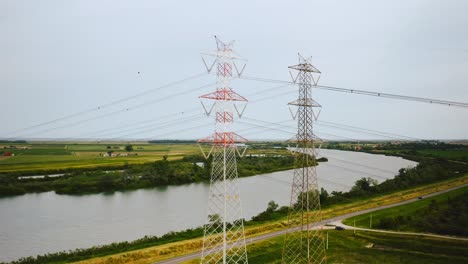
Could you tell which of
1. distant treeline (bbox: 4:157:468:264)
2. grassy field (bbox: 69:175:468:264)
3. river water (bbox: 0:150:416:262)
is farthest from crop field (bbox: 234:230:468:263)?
river water (bbox: 0:150:416:262)

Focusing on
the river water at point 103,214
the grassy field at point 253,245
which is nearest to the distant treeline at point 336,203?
the grassy field at point 253,245

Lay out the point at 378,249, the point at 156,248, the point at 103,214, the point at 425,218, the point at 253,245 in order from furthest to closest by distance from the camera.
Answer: the point at 103,214 < the point at 425,218 < the point at 253,245 < the point at 156,248 < the point at 378,249

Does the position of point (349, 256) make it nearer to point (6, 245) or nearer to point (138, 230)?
point (138, 230)

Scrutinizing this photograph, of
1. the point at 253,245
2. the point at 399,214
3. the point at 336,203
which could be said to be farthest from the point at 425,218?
the point at 253,245

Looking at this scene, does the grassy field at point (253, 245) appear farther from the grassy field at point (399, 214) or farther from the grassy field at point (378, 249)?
the grassy field at point (399, 214)

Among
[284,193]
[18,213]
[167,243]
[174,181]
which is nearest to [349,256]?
[167,243]

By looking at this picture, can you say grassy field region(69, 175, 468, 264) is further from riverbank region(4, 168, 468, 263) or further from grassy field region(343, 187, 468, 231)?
grassy field region(343, 187, 468, 231)

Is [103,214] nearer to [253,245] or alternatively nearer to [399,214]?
[253,245]
